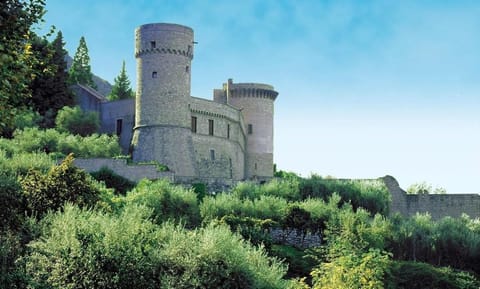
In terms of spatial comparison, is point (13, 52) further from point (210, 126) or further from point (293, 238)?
point (210, 126)

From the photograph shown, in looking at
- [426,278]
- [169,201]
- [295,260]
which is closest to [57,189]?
[169,201]

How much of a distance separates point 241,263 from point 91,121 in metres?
28.7

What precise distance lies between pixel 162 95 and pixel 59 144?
21.3ft

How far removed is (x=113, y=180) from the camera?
32406 millimetres

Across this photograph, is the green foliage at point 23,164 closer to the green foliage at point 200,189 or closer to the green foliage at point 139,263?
the green foliage at point 139,263

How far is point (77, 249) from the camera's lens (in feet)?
51.5

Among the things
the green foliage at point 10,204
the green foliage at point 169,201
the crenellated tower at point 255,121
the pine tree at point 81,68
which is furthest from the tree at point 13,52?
the crenellated tower at point 255,121

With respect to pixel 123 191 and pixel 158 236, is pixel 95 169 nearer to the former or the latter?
pixel 123 191

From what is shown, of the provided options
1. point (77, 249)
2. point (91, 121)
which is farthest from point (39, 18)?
point (91, 121)

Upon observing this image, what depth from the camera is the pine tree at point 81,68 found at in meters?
53.9

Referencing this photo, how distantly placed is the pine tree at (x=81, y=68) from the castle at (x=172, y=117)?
726 cm

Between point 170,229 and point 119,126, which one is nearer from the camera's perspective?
point 170,229

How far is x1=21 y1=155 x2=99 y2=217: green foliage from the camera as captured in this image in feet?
66.9

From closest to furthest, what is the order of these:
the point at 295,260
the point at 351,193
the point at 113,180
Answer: the point at 295,260 → the point at 113,180 → the point at 351,193
